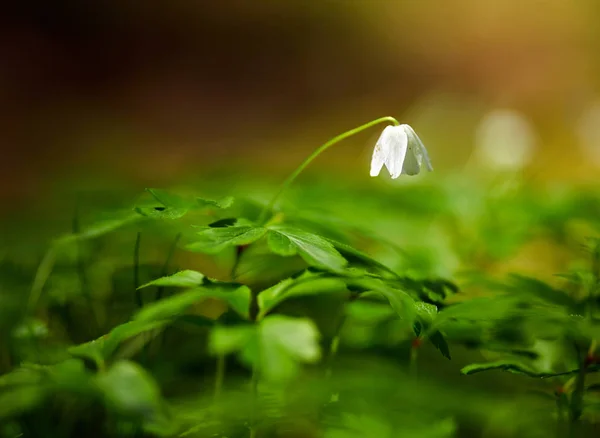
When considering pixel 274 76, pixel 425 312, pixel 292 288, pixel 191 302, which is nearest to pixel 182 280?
pixel 191 302

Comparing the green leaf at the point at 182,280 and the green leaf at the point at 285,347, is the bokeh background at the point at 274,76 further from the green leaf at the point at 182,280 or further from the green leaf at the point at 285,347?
the green leaf at the point at 285,347

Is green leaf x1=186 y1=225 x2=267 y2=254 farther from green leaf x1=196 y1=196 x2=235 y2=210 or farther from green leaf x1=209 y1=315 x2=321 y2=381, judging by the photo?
green leaf x1=209 y1=315 x2=321 y2=381

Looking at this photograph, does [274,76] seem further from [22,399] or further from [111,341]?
[22,399]

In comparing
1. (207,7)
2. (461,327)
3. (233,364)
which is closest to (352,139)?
(207,7)

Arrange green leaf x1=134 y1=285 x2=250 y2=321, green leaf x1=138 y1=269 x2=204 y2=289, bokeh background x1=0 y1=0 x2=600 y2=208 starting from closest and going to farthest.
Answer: green leaf x1=134 y1=285 x2=250 y2=321, green leaf x1=138 y1=269 x2=204 y2=289, bokeh background x1=0 y1=0 x2=600 y2=208

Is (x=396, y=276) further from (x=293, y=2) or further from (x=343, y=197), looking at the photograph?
(x=293, y=2)

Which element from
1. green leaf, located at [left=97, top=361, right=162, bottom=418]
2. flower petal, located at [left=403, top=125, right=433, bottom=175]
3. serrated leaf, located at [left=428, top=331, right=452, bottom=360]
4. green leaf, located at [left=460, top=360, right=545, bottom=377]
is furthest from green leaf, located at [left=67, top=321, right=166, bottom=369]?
flower petal, located at [left=403, top=125, right=433, bottom=175]
